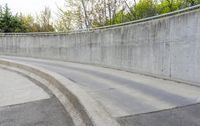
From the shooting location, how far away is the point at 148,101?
5.68 metres

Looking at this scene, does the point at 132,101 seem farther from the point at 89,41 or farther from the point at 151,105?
the point at 89,41

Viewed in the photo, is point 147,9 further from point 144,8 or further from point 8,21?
point 8,21

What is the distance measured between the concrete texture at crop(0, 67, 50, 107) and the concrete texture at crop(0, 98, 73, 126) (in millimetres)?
485

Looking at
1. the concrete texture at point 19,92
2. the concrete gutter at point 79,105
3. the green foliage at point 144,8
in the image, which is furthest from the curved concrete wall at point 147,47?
the green foliage at point 144,8

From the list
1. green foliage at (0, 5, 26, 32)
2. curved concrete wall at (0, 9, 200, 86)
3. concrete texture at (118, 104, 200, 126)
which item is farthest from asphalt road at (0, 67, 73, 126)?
green foliage at (0, 5, 26, 32)

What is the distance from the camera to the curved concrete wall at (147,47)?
7266 mm

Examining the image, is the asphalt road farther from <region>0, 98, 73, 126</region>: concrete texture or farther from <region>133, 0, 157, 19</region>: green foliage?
<region>133, 0, 157, 19</region>: green foliage

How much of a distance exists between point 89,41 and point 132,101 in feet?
29.1

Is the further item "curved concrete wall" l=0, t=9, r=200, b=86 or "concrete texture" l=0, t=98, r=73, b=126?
"curved concrete wall" l=0, t=9, r=200, b=86

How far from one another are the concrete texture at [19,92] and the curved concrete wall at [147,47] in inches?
164

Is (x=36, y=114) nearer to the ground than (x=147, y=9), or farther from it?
nearer to the ground

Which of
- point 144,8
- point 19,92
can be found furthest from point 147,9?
point 19,92

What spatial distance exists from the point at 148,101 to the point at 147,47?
407cm

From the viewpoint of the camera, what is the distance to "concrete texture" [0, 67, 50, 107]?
666 cm
